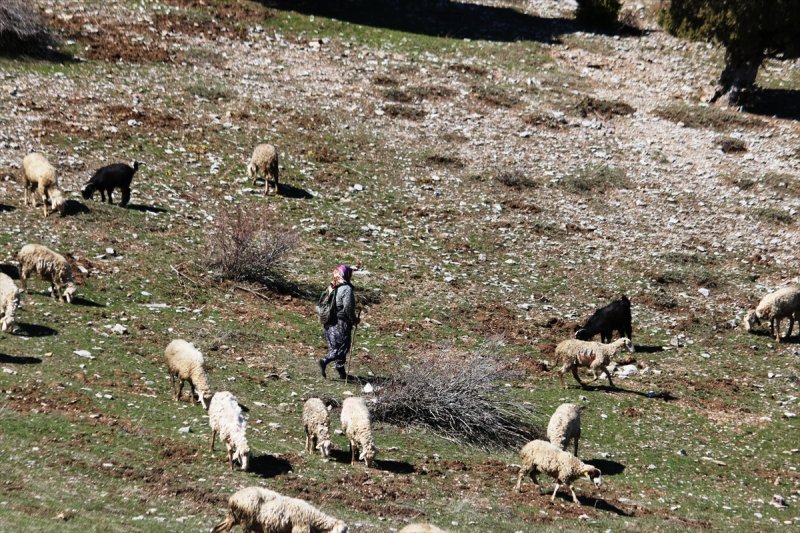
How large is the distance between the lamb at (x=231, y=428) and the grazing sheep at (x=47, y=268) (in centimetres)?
630

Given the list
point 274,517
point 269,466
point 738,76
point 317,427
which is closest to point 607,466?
point 317,427

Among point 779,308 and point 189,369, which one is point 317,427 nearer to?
point 189,369

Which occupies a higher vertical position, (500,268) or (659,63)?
(659,63)

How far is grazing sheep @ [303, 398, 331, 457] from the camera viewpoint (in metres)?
12.3

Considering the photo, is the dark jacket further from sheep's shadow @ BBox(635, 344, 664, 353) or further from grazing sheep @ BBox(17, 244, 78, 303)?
sheep's shadow @ BBox(635, 344, 664, 353)

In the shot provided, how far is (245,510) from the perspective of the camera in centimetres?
926

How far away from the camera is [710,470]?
46.9 ft

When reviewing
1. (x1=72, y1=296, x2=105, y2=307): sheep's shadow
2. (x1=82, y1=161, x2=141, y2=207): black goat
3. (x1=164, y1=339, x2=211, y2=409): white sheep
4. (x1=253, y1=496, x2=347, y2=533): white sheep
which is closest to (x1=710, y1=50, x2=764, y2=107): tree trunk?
(x1=82, y1=161, x2=141, y2=207): black goat

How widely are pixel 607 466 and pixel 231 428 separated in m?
6.17

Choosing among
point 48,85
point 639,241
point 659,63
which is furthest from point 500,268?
point 659,63

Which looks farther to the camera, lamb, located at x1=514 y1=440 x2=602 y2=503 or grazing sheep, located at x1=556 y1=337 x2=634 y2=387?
grazing sheep, located at x1=556 y1=337 x2=634 y2=387

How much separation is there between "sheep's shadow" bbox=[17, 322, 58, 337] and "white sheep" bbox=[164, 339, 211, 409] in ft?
8.96

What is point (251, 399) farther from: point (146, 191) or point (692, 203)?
point (692, 203)

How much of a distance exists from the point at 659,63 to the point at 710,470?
98.7 feet
